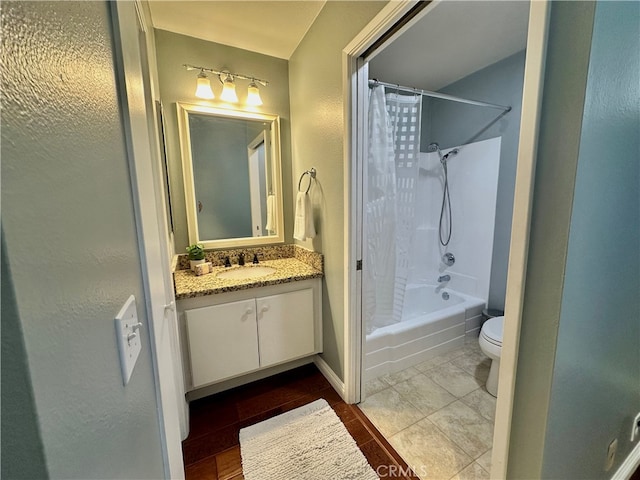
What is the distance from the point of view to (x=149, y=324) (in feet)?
2.32

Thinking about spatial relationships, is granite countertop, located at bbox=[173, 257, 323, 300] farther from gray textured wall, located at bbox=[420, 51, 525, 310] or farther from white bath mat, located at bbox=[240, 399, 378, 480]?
gray textured wall, located at bbox=[420, 51, 525, 310]

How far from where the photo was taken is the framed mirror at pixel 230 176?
193cm

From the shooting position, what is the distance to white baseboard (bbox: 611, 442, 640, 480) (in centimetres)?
117

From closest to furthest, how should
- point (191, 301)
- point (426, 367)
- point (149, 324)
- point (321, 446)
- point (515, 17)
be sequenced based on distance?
1. point (149, 324)
2. point (321, 446)
3. point (191, 301)
4. point (515, 17)
5. point (426, 367)

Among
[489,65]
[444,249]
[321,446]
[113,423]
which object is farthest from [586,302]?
[489,65]

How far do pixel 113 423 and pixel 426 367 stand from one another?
2.14 meters

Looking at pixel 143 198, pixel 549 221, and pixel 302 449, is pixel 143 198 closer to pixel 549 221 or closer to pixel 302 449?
pixel 549 221

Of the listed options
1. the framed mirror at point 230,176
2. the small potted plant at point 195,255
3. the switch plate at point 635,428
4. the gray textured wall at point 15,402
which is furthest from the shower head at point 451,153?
the gray textured wall at point 15,402

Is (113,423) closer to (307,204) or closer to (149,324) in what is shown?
(149,324)

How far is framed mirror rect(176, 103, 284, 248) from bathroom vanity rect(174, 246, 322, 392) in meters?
0.32

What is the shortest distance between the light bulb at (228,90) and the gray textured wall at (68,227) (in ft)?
4.77

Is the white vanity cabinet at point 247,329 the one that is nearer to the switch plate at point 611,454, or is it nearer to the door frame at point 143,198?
the door frame at point 143,198

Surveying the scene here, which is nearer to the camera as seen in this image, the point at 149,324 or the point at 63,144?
the point at 63,144

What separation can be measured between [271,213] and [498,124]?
7.32ft
